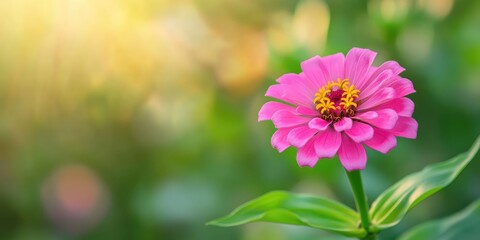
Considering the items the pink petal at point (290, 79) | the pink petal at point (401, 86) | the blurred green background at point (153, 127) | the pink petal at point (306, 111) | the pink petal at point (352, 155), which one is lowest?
the pink petal at point (352, 155)

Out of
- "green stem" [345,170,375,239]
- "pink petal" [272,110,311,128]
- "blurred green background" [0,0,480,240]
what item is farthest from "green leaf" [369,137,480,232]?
"blurred green background" [0,0,480,240]

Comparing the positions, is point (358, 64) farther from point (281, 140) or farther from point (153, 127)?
point (153, 127)

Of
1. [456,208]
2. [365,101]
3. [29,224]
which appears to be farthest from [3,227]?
[365,101]

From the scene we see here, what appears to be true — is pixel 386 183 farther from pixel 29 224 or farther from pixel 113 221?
pixel 29 224

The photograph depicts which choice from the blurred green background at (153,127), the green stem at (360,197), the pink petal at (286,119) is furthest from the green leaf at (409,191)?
the blurred green background at (153,127)

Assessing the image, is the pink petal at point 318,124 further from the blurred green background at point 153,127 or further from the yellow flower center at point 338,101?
the blurred green background at point 153,127
